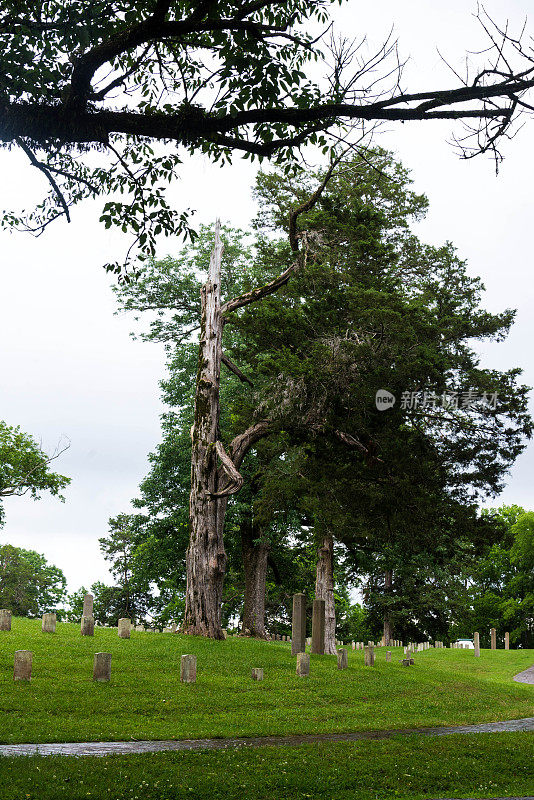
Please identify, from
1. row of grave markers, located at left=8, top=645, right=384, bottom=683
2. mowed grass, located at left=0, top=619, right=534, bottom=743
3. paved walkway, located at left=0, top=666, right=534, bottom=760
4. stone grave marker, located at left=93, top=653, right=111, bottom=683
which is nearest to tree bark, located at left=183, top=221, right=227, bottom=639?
mowed grass, located at left=0, top=619, right=534, bottom=743

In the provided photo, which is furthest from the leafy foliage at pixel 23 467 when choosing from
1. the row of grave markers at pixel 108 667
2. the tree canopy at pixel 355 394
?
the row of grave markers at pixel 108 667

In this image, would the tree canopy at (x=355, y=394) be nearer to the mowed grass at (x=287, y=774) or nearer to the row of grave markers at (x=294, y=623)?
the row of grave markers at (x=294, y=623)

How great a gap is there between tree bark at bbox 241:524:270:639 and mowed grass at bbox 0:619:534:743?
9.26 metres

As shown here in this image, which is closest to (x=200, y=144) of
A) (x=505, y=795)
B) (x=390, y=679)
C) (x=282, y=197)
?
(x=505, y=795)

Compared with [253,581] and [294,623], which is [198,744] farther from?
[253,581]

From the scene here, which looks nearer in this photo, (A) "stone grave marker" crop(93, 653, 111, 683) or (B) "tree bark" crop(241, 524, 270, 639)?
(A) "stone grave marker" crop(93, 653, 111, 683)

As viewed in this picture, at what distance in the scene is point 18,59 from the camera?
28.6ft

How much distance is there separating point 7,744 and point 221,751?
3083 millimetres

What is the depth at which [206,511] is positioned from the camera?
24.8 meters

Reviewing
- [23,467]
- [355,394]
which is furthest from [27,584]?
[355,394]

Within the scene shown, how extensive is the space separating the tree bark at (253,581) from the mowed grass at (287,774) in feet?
70.0

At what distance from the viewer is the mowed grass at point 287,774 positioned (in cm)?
832

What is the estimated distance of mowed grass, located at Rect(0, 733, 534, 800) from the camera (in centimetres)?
832

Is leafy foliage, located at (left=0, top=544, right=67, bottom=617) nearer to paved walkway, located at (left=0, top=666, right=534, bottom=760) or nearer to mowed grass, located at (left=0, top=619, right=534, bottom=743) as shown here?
mowed grass, located at (left=0, top=619, right=534, bottom=743)
